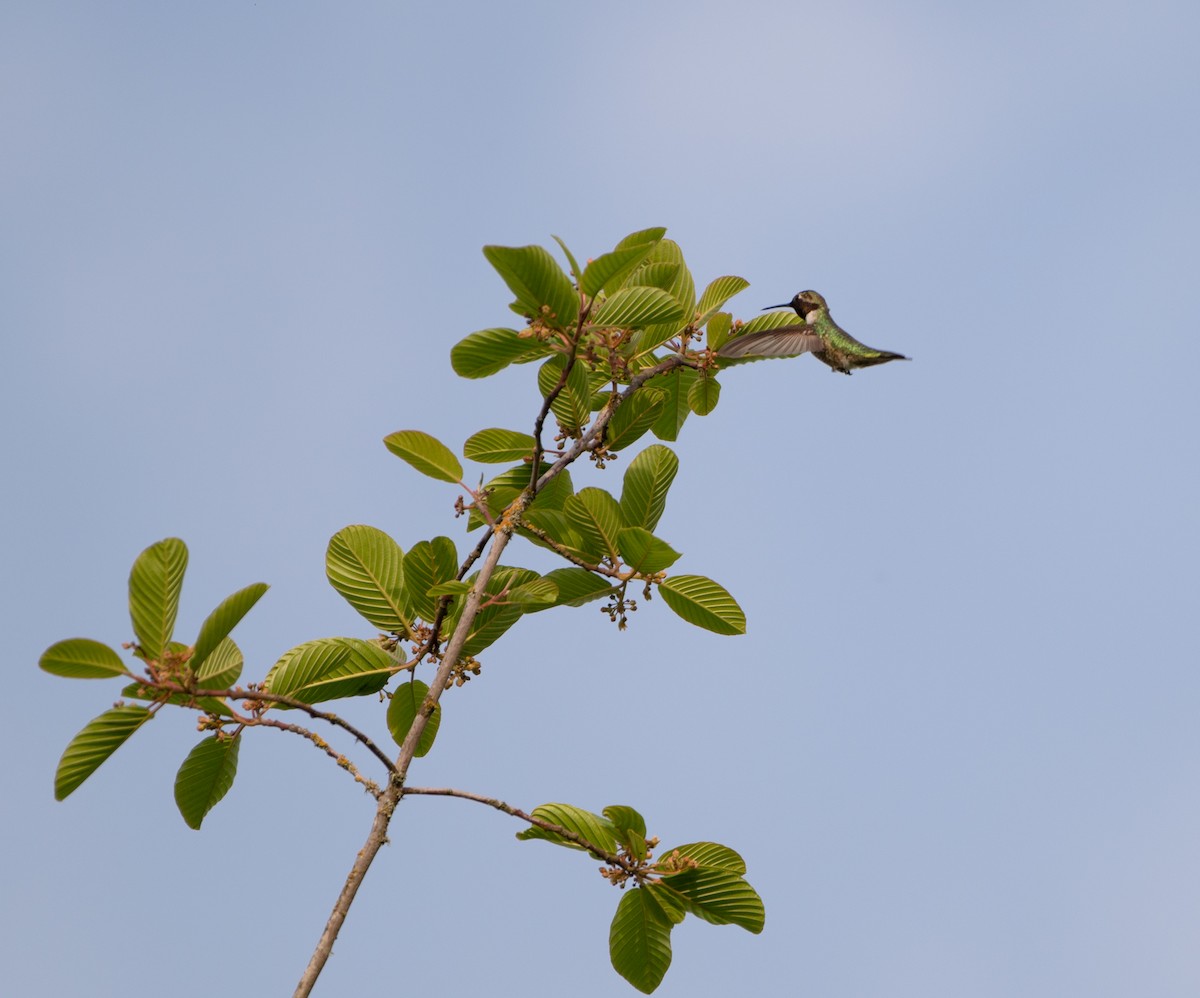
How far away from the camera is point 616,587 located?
3.59 m

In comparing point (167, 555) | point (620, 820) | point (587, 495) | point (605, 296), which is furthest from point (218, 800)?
point (605, 296)

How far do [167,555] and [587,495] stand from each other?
1.24m

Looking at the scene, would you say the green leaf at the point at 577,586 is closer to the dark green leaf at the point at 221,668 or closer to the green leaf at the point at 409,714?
the green leaf at the point at 409,714

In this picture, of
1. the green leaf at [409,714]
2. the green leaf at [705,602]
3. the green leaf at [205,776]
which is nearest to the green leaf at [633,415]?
the green leaf at [705,602]

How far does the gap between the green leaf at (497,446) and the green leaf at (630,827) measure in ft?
4.20

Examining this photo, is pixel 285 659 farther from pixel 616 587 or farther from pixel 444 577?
pixel 616 587

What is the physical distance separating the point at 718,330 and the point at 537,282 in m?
1.07

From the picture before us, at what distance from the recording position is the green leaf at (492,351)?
3.27 meters

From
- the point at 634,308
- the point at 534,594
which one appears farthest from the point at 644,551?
the point at 634,308

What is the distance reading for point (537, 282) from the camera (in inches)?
120

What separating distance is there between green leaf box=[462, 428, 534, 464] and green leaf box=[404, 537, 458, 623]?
65 centimetres

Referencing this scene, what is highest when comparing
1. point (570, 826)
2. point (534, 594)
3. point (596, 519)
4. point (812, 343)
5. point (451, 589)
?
point (812, 343)

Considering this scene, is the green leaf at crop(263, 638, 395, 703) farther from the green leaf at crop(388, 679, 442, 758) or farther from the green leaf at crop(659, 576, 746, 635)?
the green leaf at crop(659, 576, 746, 635)

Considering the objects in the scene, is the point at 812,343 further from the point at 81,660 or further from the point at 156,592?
the point at 81,660
